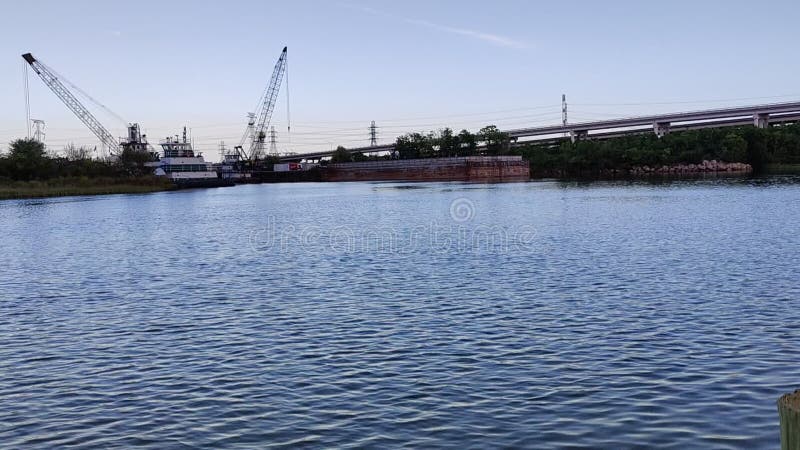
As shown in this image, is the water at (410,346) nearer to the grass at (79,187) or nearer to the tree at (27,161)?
the grass at (79,187)

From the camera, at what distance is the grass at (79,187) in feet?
447

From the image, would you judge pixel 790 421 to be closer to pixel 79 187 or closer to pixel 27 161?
pixel 79 187

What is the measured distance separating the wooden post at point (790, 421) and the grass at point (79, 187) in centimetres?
13989

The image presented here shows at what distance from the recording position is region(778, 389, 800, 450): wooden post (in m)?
6.74

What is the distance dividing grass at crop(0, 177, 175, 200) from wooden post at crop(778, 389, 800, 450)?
140 m

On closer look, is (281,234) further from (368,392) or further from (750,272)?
(368,392)

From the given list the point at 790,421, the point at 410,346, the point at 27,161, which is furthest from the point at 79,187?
the point at 790,421

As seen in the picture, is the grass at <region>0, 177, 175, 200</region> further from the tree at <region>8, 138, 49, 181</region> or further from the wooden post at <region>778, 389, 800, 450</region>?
the wooden post at <region>778, 389, 800, 450</region>

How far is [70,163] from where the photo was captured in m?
188

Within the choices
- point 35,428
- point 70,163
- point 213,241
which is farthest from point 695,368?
point 70,163

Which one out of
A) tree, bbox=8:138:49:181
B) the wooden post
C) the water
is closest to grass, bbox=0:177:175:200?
tree, bbox=8:138:49:181

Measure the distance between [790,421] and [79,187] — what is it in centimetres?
16634

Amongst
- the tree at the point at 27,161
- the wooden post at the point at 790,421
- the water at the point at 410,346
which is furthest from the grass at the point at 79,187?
the wooden post at the point at 790,421

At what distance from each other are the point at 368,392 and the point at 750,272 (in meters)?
21.9
